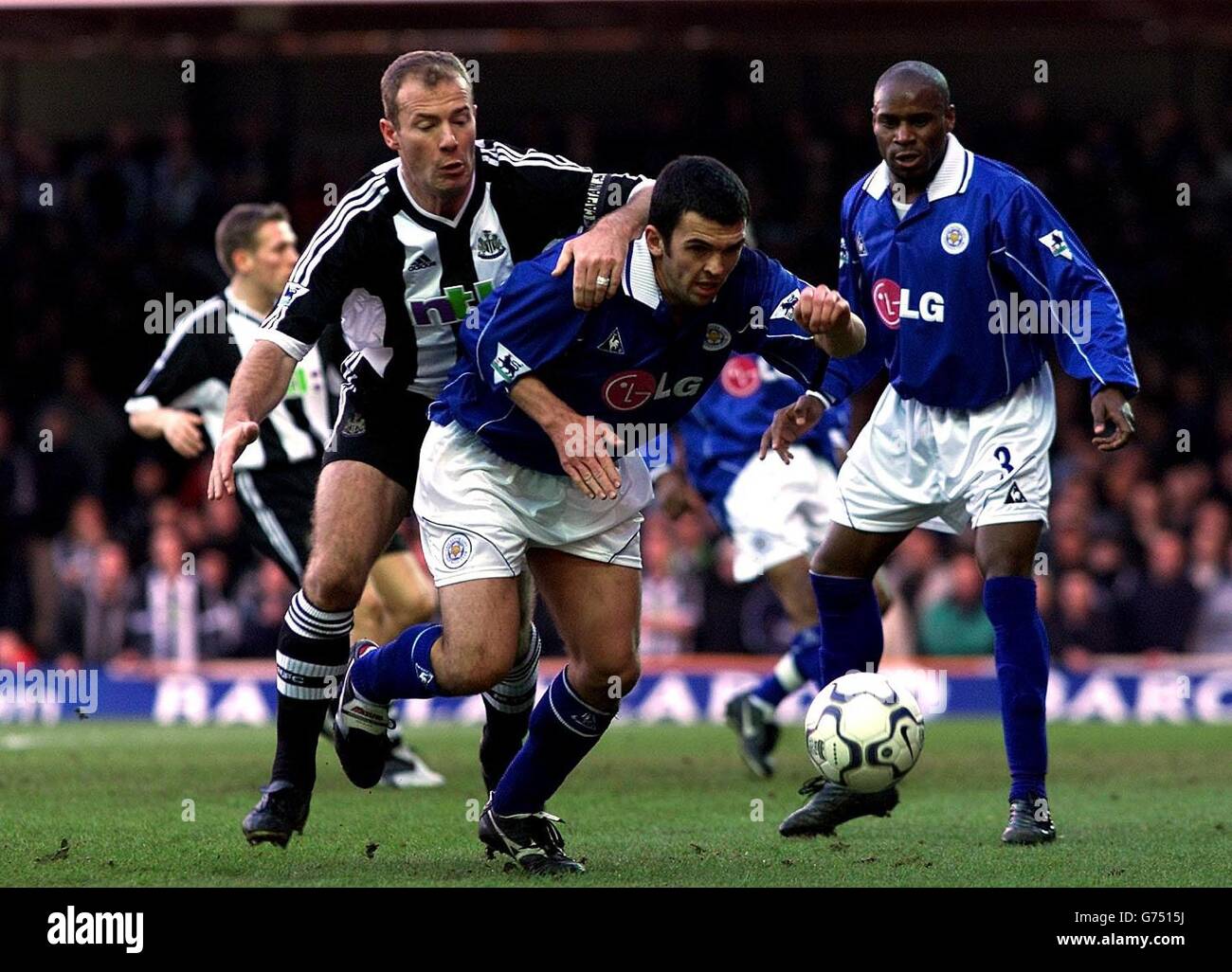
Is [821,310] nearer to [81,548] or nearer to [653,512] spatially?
[653,512]

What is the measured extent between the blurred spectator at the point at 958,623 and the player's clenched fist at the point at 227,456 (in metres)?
9.70

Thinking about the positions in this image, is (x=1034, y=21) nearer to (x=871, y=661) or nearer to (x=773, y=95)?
(x=773, y=95)

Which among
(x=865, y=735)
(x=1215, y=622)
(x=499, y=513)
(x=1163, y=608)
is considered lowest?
(x=1215, y=622)

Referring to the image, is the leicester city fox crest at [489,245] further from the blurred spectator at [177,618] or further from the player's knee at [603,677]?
the blurred spectator at [177,618]

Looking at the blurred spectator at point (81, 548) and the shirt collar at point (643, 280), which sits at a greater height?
the shirt collar at point (643, 280)

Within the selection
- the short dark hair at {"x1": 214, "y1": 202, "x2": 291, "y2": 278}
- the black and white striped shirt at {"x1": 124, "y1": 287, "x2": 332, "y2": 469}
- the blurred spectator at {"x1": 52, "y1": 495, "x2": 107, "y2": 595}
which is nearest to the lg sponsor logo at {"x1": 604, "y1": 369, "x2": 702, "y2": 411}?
the black and white striped shirt at {"x1": 124, "y1": 287, "x2": 332, "y2": 469}

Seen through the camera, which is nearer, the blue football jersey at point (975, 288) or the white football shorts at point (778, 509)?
the blue football jersey at point (975, 288)

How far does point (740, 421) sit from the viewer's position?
945 centimetres

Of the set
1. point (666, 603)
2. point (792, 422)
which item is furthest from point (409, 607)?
point (666, 603)

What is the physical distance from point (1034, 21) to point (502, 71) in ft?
18.0

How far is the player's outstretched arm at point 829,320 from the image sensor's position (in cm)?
548

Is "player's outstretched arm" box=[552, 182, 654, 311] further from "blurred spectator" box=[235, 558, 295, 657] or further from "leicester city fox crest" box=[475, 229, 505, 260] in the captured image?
"blurred spectator" box=[235, 558, 295, 657]
